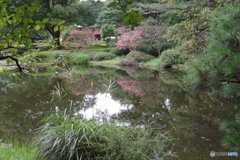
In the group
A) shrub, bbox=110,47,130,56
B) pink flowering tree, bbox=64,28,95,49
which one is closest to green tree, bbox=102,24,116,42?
pink flowering tree, bbox=64,28,95,49

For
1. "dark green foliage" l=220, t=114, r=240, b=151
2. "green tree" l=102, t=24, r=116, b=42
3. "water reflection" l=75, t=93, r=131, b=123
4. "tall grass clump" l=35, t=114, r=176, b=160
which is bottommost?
"green tree" l=102, t=24, r=116, b=42

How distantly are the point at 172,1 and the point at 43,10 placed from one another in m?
13.6

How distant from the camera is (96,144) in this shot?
6.59ft

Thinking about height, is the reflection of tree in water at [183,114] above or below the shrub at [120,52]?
above

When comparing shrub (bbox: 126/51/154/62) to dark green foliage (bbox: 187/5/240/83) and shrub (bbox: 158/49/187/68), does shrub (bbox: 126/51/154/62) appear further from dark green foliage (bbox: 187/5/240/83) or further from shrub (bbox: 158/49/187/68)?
dark green foliage (bbox: 187/5/240/83)

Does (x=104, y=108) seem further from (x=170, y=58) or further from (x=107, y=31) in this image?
(x=107, y=31)

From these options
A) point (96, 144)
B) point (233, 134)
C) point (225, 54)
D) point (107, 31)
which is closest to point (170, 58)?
point (107, 31)

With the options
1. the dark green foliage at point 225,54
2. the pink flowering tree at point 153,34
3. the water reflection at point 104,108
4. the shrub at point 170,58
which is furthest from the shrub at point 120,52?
the dark green foliage at point 225,54

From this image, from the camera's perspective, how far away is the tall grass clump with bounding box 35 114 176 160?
185 cm

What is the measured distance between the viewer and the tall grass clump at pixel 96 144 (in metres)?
1.85

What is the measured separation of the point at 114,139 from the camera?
1.90 metres

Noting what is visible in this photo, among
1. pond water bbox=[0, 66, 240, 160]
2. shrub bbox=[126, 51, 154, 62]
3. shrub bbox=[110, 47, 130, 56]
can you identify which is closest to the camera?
pond water bbox=[0, 66, 240, 160]

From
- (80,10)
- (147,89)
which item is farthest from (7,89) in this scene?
(80,10)

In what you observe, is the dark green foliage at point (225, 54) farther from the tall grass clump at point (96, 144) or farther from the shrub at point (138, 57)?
the shrub at point (138, 57)
